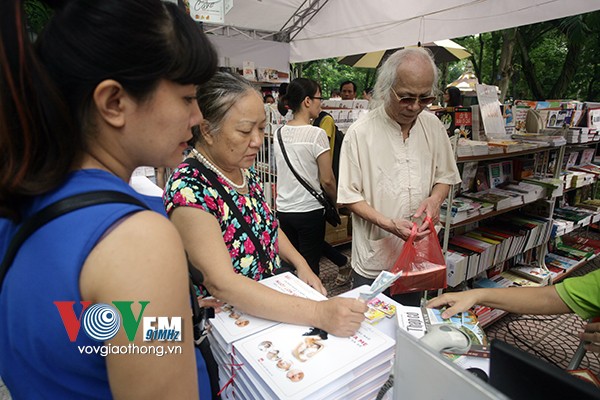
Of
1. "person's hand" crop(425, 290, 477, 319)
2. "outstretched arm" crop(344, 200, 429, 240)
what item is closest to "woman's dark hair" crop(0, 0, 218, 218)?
"person's hand" crop(425, 290, 477, 319)

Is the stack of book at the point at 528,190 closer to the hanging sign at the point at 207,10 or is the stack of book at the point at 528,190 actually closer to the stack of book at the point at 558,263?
the stack of book at the point at 558,263

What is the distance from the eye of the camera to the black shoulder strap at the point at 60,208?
A: 49 centimetres

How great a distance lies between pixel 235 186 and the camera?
1.29 meters

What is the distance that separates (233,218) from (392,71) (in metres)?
1.22

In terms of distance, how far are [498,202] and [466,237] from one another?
0.44m

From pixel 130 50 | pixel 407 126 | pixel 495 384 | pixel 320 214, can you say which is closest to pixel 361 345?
pixel 495 384

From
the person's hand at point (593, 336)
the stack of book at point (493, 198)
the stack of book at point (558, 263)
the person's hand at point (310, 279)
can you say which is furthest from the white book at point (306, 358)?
the stack of book at point (558, 263)

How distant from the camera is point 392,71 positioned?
182 cm

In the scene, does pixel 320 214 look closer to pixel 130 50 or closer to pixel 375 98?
pixel 375 98

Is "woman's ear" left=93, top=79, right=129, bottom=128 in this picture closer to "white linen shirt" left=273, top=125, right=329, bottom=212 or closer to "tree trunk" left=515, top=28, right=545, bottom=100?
"white linen shirt" left=273, top=125, right=329, bottom=212

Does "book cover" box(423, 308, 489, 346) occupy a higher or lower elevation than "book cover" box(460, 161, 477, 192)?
lower

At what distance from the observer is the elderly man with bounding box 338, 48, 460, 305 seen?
183 cm

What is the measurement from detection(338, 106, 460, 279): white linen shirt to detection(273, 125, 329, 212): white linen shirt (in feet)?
3.10

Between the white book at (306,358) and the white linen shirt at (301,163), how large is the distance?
201cm
